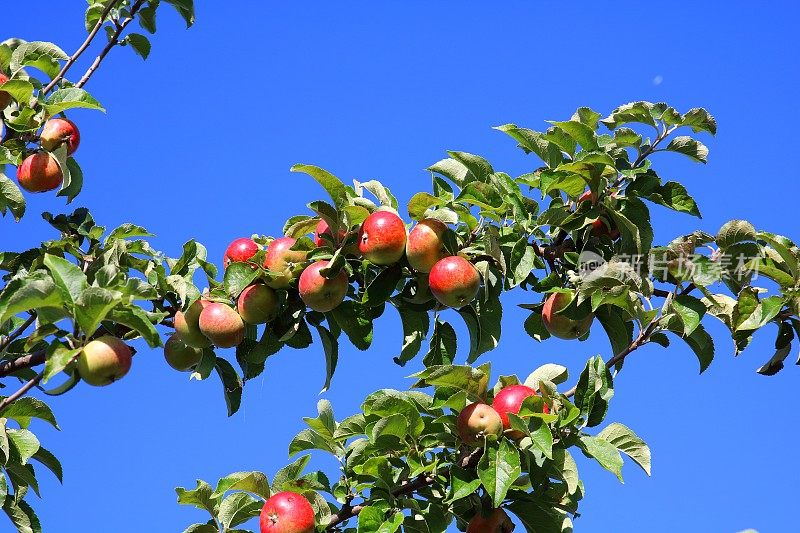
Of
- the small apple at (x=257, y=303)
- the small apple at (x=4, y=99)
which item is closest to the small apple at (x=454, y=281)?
the small apple at (x=257, y=303)

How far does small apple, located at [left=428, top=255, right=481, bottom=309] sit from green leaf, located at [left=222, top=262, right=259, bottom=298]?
2.08ft

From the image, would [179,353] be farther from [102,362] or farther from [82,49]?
[82,49]

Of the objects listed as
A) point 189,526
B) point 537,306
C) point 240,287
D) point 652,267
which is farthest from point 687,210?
point 189,526

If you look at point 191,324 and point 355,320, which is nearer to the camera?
point 191,324

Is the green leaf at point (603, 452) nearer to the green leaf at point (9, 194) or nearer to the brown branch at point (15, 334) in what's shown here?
the brown branch at point (15, 334)

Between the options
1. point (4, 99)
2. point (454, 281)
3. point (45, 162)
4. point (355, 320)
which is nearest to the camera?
point (454, 281)

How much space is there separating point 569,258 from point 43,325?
1.70 meters

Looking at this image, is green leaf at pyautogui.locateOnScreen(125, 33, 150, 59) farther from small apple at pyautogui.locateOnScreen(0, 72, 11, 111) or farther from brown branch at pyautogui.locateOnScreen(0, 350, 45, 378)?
brown branch at pyautogui.locateOnScreen(0, 350, 45, 378)

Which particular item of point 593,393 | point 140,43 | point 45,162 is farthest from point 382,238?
point 140,43

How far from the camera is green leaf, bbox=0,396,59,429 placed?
3.28m

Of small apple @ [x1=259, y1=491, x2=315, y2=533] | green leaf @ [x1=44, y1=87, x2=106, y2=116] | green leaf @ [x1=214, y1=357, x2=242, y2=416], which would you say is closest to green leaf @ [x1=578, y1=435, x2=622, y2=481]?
small apple @ [x1=259, y1=491, x2=315, y2=533]

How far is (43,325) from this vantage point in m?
2.76

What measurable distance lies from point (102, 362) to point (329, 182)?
0.95 meters

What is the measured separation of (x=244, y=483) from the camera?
125 inches
